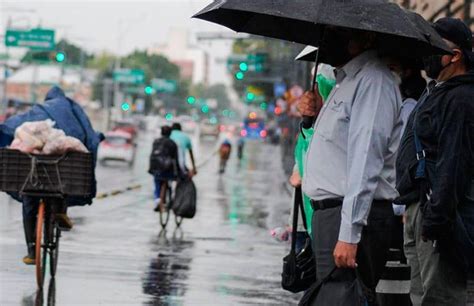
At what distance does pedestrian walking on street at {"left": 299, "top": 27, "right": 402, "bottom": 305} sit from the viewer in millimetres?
5352

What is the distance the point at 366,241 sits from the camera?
18.0 feet

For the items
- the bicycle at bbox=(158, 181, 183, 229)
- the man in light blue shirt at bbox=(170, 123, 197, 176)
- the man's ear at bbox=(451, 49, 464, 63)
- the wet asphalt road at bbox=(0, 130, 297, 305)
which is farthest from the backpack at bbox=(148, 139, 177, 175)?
the man's ear at bbox=(451, 49, 464, 63)

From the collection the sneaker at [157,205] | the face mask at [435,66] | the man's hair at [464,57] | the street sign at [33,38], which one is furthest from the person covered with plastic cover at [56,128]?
the street sign at [33,38]

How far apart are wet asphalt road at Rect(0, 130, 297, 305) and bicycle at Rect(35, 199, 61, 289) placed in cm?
18

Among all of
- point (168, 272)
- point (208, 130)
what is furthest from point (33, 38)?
point (168, 272)

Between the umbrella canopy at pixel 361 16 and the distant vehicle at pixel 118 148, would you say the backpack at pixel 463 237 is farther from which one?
the distant vehicle at pixel 118 148

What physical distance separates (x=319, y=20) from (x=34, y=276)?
6.60m

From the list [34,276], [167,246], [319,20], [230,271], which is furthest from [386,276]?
[167,246]

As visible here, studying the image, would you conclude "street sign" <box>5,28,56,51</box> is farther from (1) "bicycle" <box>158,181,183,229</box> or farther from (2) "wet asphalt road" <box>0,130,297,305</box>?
(1) "bicycle" <box>158,181,183,229</box>

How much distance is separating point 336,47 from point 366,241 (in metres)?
1.02

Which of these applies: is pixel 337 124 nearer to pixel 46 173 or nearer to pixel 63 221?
pixel 46 173

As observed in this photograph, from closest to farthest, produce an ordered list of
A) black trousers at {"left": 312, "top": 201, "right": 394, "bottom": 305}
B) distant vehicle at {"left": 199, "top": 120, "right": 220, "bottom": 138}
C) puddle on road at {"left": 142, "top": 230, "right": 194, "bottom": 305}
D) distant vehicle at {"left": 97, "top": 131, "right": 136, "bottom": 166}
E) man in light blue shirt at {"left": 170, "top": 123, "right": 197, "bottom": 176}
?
black trousers at {"left": 312, "top": 201, "right": 394, "bottom": 305} → puddle on road at {"left": 142, "top": 230, "right": 194, "bottom": 305} → man in light blue shirt at {"left": 170, "top": 123, "right": 197, "bottom": 176} → distant vehicle at {"left": 97, "top": 131, "right": 136, "bottom": 166} → distant vehicle at {"left": 199, "top": 120, "right": 220, "bottom": 138}

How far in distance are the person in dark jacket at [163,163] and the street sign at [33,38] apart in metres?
57.8

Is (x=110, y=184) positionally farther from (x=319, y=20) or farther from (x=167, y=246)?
(x=319, y=20)
